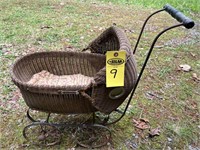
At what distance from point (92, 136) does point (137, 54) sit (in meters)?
1.47

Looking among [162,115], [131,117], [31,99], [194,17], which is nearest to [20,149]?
[31,99]

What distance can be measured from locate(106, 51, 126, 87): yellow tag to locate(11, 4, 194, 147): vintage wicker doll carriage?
37 millimetres

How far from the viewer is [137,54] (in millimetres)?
3229

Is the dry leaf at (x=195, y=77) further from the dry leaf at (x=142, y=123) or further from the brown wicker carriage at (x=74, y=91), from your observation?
the brown wicker carriage at (x=74, y=91)

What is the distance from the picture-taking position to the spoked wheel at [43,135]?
1.96m

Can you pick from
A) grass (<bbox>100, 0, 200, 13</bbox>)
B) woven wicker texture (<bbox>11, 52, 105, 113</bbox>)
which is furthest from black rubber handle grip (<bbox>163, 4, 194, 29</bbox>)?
Answer: grass (<bbox>100, 0, 200, 13</bbox>)

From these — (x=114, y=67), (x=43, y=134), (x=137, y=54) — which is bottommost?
(x=137, y=54)

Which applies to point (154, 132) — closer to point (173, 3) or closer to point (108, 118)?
point (108, 118)

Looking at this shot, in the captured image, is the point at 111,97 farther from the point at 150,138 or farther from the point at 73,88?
the point at 150,138

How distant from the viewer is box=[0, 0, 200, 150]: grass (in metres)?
2.09

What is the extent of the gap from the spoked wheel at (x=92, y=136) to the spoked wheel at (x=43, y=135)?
0.49ft

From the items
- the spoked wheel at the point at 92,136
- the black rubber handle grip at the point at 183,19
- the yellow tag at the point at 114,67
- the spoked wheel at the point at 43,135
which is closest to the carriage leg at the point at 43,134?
the spoked wheel at the point at 43,135

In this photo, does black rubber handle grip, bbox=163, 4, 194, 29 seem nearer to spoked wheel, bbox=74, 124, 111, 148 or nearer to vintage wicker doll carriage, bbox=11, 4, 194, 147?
vintage wicker doll carriage, bbox=11, 4, 194, 147

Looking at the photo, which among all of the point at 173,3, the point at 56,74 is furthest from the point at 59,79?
the point at 173,3
